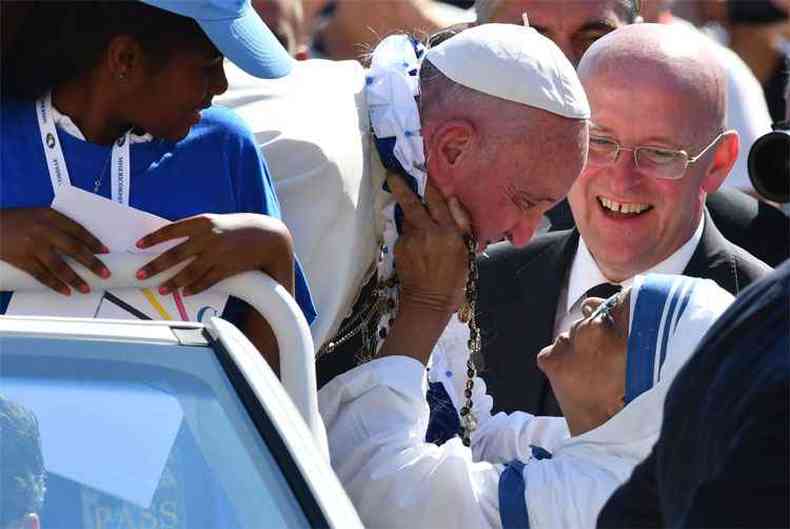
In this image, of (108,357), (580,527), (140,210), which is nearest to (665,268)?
(580,527)

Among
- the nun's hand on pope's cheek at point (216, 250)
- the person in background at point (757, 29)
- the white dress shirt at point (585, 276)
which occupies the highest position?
the nun's hand on pope's cheek at point (216, 250)

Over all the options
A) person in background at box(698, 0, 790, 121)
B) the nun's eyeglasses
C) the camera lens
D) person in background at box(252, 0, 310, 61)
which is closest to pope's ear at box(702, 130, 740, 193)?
the camera lens

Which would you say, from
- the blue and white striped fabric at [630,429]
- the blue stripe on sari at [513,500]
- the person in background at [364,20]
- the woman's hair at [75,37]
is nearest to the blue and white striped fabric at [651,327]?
the blue and white striped fabric at [630,429]

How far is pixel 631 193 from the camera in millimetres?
4676

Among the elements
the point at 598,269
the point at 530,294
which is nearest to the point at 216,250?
the point at 530,294

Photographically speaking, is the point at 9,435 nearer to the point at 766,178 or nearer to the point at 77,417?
the point at 77,417

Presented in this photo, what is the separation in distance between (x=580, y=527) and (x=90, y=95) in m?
1.08

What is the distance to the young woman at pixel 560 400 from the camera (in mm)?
3182

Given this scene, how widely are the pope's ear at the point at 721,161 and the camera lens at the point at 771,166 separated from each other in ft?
0.37

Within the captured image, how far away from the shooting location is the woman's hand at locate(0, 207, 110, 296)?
289 cm

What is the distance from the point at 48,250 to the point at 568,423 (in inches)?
40.5

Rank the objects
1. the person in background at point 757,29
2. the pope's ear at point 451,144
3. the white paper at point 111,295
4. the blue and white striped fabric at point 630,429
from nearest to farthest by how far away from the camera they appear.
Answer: the white paper at point 111,295, the blue and white striped fabric at point 630,429, the pope's ear at point 451,144, the person in background at point 757,29

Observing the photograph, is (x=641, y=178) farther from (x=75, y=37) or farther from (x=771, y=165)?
(x=75, y=37)

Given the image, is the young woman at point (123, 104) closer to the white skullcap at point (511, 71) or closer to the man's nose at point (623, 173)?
the white skullcap at point (511, 71)
